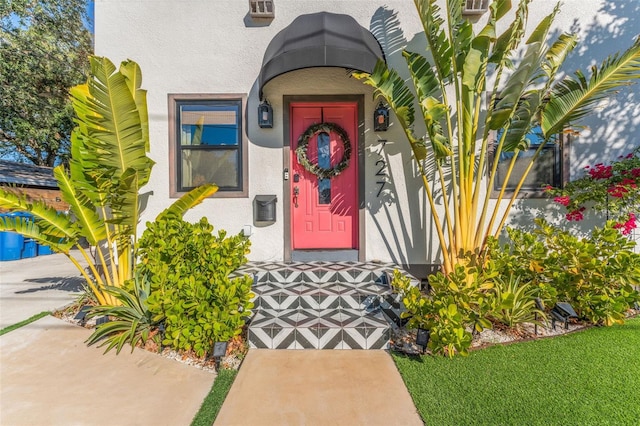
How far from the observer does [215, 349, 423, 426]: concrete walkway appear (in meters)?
2.28

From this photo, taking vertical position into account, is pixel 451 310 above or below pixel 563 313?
above

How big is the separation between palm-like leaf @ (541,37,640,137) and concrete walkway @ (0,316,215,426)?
523cm

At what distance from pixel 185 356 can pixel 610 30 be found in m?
8.01

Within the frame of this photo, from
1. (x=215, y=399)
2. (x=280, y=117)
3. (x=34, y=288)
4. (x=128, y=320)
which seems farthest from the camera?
(x=34, y=288)

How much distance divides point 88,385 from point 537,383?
4.11m

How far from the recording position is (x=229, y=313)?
3.06 meters

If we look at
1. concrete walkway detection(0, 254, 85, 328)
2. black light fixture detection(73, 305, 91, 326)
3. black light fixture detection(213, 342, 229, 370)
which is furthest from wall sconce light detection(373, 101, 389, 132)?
concrete walkway detection(0, 254, 85, 328)

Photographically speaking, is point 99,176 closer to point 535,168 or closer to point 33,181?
point 535,168

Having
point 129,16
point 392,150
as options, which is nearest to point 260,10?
point 129,16

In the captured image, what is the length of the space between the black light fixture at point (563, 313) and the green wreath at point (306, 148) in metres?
3.56

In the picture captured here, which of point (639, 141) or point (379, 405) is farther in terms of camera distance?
point (639, 141)

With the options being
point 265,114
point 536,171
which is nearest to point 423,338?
point 536,171

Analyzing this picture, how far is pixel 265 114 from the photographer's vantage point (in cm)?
479

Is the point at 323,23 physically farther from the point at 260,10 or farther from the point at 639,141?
the point at 639,141
